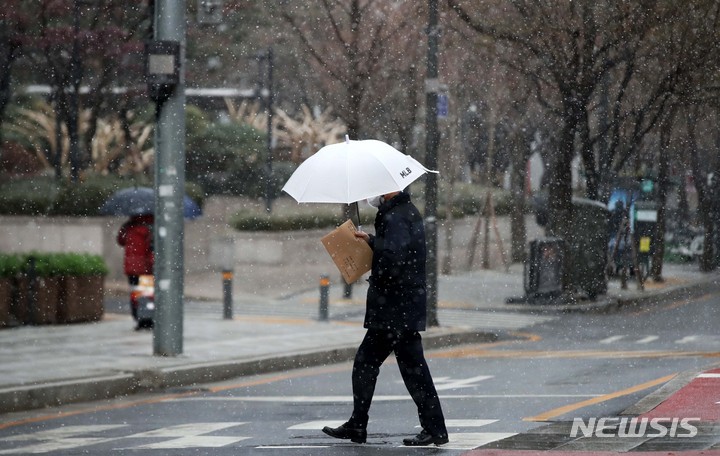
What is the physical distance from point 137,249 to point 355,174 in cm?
1179

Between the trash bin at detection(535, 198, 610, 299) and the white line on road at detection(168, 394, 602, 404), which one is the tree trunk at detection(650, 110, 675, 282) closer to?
the trash bin at detection(535, 198, 610, 299)

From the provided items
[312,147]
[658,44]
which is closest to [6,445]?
[658,44]

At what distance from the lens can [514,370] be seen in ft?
51.3

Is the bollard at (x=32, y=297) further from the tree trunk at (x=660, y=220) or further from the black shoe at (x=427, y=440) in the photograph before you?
the tree trunk at (x=660, y=220)

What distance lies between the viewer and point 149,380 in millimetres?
14250

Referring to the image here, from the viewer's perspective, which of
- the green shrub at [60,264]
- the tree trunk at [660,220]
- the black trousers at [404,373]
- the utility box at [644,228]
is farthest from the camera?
the tree trunk at [660,220]

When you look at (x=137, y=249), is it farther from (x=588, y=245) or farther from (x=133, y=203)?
(x=588, y=245)

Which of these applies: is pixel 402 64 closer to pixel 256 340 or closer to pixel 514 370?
pixel 256 340

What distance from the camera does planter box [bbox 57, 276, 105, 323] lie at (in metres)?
20.6

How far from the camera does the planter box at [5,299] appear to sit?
19594 millimetres

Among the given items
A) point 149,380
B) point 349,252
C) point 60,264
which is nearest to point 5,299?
point 60,264

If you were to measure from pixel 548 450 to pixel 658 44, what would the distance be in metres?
23.0

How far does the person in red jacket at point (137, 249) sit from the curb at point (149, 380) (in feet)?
12.7

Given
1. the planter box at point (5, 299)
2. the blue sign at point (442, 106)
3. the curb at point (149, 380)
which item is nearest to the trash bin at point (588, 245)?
the blue sign at point (442, 106)
